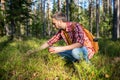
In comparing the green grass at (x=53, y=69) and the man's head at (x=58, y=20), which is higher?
the man's head at (x=58, y=20)

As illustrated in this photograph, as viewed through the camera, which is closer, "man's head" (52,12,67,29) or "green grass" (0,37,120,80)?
"green grass" (0,37,120,80)

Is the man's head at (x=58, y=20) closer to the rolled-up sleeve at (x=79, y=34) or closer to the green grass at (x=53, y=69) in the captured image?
the rolled-up sleeve at (x=79, y=34)

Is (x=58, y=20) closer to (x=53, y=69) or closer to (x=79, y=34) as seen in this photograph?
(x=79, y=34)

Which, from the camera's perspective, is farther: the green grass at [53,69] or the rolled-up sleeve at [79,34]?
the rolled-up sleeve at [79,34]

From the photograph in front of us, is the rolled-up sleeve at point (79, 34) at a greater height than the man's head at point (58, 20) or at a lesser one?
lesser

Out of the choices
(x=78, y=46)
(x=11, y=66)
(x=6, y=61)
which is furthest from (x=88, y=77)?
(x=6, y=61)

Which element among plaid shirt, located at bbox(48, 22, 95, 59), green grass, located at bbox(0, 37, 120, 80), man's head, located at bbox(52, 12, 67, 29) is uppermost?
man's head, located at bbox(52, 12, 67, 29)

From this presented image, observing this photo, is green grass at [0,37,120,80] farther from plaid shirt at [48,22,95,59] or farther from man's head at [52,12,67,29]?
man's head at [52,12,67,29]

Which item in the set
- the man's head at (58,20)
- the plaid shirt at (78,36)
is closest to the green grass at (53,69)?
the plaid shirt at (78,36)

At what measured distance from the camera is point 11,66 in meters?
5.54

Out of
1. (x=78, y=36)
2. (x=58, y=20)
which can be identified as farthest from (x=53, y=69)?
(x=58, y=20)

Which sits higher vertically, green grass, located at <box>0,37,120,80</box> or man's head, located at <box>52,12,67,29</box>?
man's head, located at <box>52,12,67,29</box>

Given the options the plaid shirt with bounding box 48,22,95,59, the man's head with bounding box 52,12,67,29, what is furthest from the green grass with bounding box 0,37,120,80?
the man's head with bounding box 52,12,67,29

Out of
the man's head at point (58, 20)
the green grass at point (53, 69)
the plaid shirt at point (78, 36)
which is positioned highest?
the man's head at point (58, 20)
